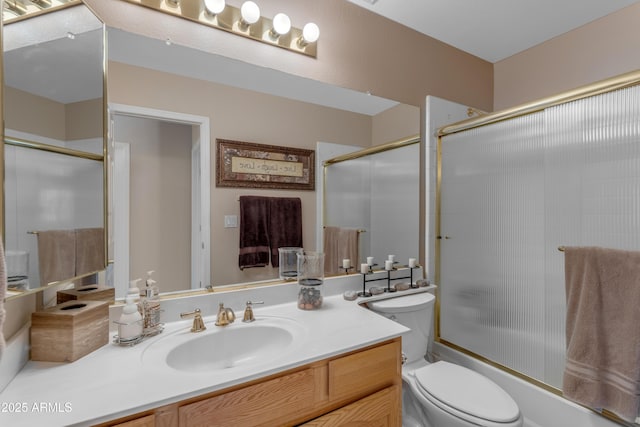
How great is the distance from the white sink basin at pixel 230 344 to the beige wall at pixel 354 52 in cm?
117

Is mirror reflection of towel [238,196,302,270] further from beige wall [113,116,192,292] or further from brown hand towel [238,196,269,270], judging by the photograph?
beige wall [113,116,192,292]

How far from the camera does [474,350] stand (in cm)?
181

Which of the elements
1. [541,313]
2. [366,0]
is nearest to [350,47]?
[366,0]

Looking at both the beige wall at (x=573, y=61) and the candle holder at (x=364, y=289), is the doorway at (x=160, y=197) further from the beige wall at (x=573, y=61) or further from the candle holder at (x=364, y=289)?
the beige wall at (x=573, y=61)

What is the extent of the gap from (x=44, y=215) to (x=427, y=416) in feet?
5.54

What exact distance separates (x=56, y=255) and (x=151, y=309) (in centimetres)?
34

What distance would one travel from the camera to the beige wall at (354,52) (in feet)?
3.95

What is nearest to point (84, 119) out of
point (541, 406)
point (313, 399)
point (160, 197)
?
point (160, 197)

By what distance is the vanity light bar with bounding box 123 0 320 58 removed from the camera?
1223 mm

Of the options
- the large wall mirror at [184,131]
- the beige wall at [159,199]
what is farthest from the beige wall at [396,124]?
the beige wall at [159,199]

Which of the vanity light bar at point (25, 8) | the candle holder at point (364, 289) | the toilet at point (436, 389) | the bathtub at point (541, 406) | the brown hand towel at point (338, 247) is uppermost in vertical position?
the vanity light bar at point (25, 8)

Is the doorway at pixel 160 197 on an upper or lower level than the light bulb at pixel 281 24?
lower

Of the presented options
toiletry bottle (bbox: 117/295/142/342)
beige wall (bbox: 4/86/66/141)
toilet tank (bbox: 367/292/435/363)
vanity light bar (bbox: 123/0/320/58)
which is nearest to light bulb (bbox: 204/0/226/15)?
vanity light bar (bbox: 123/0/320/58)

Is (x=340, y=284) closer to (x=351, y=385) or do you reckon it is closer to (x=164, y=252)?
(x=351, y=385)
